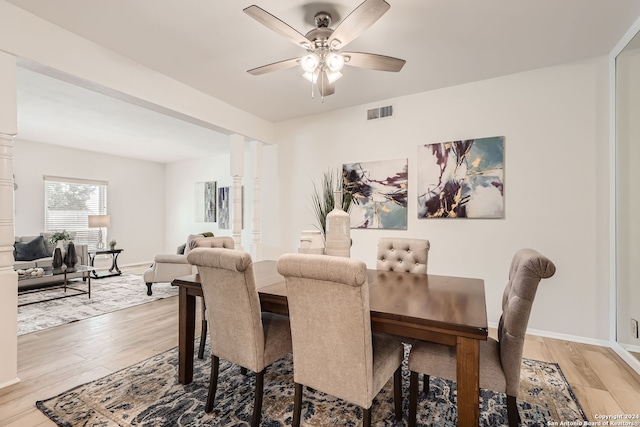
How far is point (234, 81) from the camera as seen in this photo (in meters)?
3.31

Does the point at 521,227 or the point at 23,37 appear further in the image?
the point at 521,227

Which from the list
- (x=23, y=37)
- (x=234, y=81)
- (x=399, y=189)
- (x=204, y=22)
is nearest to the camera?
(x=23, y=37)

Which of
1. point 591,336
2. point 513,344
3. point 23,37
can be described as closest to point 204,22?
point 23,37

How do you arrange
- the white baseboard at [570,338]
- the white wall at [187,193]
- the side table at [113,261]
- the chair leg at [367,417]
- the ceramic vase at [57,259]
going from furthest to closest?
the white wall at [187,193]
the side table at [113,261]
the ceramic vase at [57,259]
the white baseboard at [570,338]
the chair leg at [367,417]

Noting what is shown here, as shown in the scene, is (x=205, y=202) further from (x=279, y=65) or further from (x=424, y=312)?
(x=424, y=312)

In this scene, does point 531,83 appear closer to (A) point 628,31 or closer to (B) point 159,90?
(A) point 628,31

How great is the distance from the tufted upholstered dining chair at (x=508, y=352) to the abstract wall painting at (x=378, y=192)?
219cm

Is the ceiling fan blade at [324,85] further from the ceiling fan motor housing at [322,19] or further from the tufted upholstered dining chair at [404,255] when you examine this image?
the tufted upholstered dining chair at [404,255]

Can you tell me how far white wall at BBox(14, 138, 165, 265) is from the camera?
18.9 feet

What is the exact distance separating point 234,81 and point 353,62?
1.59 meters

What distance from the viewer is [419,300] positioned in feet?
5.38

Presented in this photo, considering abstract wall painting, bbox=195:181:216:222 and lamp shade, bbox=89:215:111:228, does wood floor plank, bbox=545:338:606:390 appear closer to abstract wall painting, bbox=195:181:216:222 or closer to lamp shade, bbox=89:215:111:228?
abstract wall painting, bbox=195:181:216:222

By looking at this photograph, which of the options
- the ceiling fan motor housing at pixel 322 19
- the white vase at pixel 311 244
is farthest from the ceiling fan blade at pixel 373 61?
the white vase at pixel 311 244

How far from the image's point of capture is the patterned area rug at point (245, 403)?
1.76m
